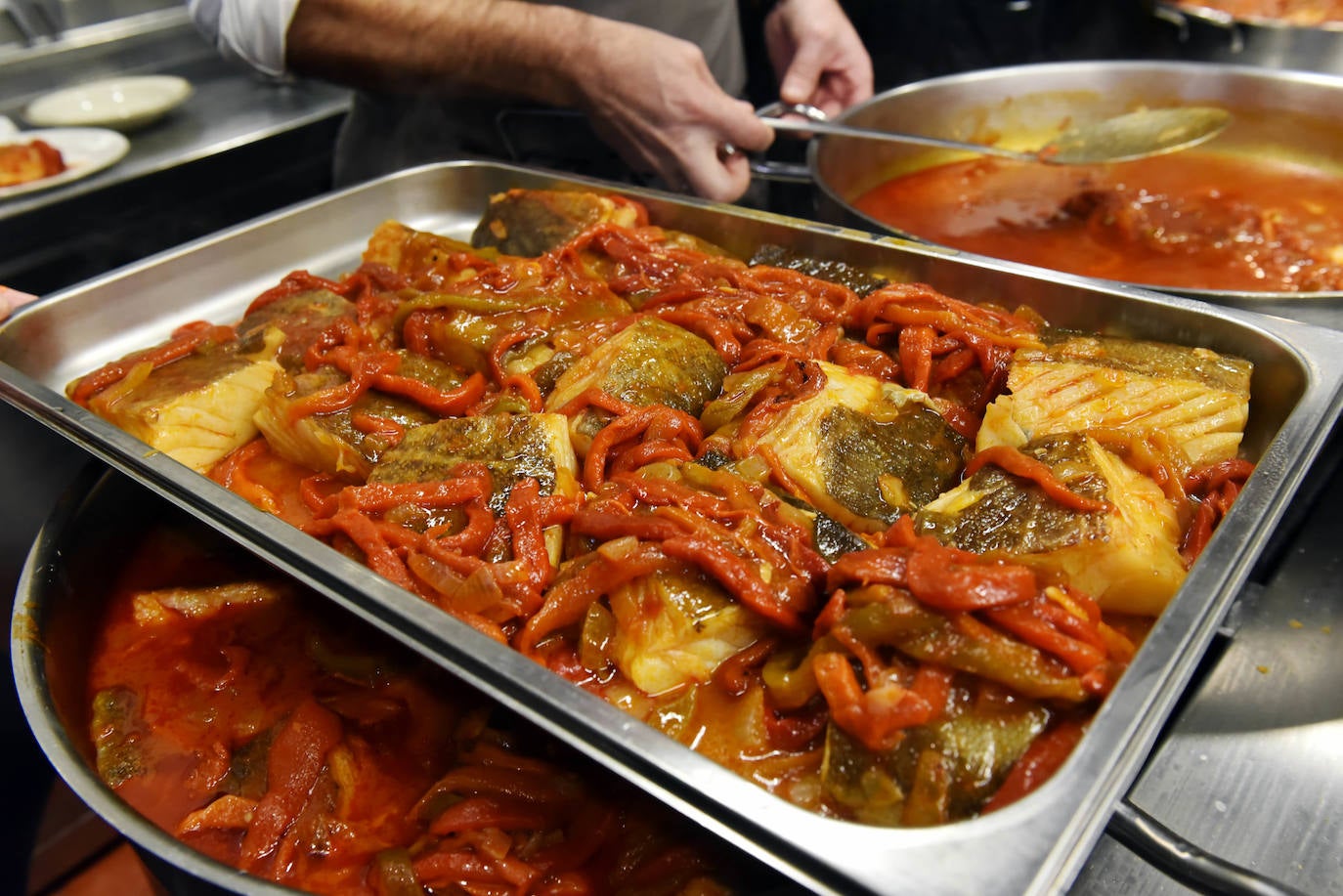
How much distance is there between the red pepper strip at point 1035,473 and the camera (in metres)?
1.68

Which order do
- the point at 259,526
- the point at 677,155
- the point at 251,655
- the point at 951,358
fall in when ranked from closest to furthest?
the point at 259,526 < the point at 251,655 < the point at 951,358 < the point at 677,155

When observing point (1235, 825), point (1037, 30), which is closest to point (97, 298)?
point (1235, 825)

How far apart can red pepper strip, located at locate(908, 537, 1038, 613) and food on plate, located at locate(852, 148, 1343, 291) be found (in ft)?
6.91

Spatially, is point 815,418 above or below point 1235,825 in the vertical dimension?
above

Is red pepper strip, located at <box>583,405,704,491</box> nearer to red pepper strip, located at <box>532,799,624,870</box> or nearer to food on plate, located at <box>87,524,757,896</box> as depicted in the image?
food on plate, located at <box>87,524,757,896</box>

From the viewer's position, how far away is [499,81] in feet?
12.3

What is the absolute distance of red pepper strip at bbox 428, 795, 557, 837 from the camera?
171 cm

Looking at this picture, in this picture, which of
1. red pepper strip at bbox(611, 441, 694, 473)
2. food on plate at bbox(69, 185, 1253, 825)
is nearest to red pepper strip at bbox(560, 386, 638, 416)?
food on plate at bbox(69, 185, 1253, 825)

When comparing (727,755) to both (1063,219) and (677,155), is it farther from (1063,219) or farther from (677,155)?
(1063,219)

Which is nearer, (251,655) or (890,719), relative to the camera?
(890,719)

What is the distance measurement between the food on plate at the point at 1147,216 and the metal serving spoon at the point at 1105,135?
17 cm

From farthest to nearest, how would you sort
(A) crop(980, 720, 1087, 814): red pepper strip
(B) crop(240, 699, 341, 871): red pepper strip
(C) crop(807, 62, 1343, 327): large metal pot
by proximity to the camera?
(C) crop(807, 62, 1343, 327): large metal pot → (B) crop(240, 699, 341, 871): red pepper strip → (A) crop(980, 720, 1087, 814): red pepper strip

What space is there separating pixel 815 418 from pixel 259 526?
1.23m

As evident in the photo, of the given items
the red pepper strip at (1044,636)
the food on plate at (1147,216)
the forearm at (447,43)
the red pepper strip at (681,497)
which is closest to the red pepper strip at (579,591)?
the red pepper strip at (681,497)
